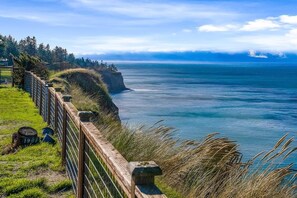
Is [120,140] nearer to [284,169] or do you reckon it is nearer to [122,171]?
[284,169]

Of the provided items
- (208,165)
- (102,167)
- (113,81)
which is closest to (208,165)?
(208,165)

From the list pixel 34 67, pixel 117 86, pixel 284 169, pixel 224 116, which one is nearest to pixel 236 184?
pixel 284 169

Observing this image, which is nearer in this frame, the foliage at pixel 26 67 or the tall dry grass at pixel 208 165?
the tall dry grass at pixel 208 165

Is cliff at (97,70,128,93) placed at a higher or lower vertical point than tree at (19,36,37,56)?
lower

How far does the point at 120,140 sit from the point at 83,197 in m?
2.22

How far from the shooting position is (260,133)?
39.2m

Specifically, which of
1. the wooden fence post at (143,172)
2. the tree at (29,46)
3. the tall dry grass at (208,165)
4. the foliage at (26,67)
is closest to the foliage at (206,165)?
the tall dry grass at (208,165)

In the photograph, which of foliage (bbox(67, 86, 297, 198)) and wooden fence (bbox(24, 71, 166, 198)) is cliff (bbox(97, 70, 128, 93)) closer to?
wooden fence (bbox(24, 71, 166, 198))

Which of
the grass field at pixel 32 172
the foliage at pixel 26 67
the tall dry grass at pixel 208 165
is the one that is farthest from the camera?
the foliage at pixel 26 67

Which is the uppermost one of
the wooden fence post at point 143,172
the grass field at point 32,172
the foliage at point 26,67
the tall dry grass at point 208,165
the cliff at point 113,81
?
the wooden fence post at point 143,172

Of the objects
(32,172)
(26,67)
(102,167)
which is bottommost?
(32,172)

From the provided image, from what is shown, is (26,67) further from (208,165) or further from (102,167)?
(102,167)

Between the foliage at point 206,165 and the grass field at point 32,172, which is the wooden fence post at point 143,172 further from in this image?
the grass field at point 32,172

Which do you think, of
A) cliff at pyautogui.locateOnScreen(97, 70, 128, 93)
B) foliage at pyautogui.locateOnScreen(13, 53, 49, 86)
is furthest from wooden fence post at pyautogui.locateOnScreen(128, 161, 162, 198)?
cliff at pyautogui.locateOnScreen(97, 70, 128, 93)
